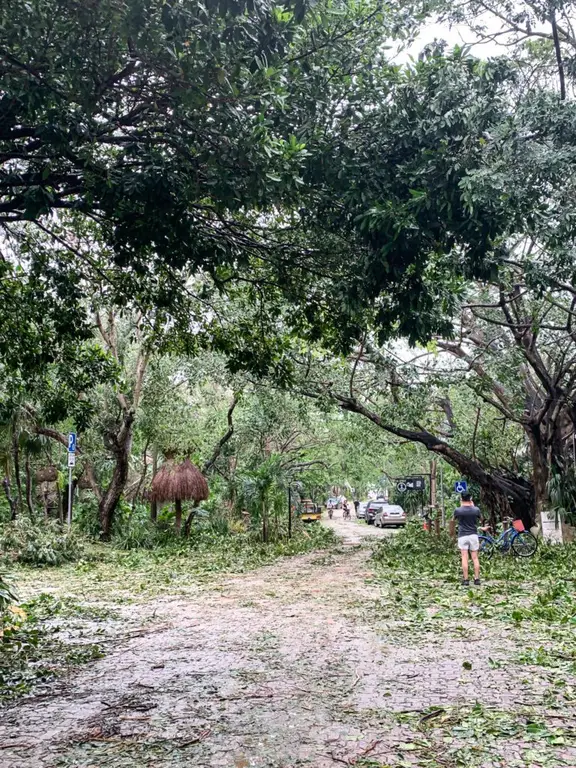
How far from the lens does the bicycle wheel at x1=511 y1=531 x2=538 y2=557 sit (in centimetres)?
1686

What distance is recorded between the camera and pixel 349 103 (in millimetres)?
6633

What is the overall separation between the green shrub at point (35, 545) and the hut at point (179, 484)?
5113mm

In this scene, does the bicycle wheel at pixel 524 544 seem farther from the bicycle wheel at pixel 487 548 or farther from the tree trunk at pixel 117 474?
the tree trunk at pixel 117 474

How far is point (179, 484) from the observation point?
24359 mm

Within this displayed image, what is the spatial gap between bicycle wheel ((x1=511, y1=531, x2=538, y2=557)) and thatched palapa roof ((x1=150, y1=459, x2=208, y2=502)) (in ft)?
38.2

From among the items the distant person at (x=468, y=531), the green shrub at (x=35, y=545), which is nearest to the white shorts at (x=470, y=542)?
the distant person at (x=468, y=531)

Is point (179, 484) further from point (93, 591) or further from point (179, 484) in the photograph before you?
point (93, 591)

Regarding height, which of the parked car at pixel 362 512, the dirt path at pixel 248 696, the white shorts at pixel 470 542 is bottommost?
the parked car at pixel 362 512

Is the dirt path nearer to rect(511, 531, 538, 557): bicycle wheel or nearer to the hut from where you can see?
rect(511, 531, 538, 557): bicycle wheel

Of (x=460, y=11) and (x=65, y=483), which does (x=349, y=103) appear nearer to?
(x=460, y=11)

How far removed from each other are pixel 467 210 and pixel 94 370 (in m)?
6.80

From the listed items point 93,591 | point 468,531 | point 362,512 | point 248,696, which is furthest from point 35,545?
point 362,512

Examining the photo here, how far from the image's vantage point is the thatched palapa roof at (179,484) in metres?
24.4

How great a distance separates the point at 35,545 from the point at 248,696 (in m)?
13.8
